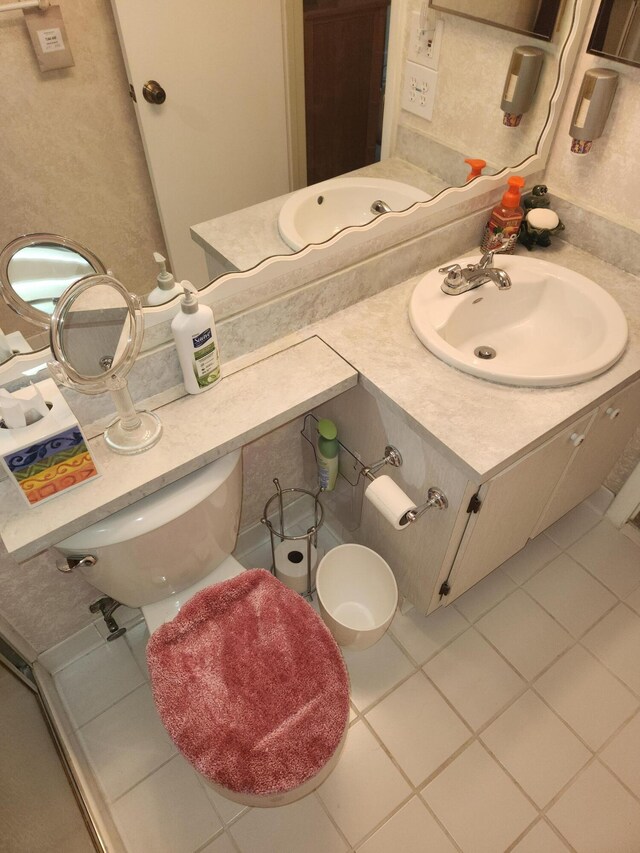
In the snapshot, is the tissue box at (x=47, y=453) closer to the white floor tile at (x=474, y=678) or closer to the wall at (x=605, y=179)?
the white floor tile at (x=474, y=678)

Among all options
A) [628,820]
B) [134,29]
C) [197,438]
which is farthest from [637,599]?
[134,29]

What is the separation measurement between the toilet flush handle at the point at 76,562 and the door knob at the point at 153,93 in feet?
2.64

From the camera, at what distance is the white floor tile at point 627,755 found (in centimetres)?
142

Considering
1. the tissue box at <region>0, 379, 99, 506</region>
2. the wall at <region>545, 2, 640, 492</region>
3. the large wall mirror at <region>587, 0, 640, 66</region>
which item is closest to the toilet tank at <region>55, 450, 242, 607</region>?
the tissue box at <region>0, 379, 99, 506</region>

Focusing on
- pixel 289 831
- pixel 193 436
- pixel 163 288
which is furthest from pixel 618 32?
pixel 289 831

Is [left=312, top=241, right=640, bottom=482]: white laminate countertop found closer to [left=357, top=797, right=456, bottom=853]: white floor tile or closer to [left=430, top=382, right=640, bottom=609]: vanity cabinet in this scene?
[left=430, top=382, right=640, bottom=609]: vanity cabinet

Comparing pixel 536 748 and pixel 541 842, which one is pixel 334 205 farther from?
pixel 541 842

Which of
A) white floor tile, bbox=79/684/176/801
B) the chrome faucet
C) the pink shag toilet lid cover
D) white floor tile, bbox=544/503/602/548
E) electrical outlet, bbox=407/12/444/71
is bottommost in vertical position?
white floor tile, bbox=79/684/176/801

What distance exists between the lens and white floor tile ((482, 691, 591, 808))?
141 centimetres

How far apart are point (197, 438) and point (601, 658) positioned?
1310 mm

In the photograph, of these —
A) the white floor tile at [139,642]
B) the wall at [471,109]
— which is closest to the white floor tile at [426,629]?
the white floor tile at [139,642]

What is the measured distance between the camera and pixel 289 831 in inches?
52.9

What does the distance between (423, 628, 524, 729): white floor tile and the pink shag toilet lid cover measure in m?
0.53

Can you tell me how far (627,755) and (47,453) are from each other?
1.55 metres
